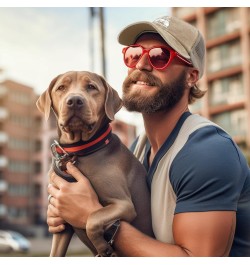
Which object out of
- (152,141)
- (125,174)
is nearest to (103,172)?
(125,174)

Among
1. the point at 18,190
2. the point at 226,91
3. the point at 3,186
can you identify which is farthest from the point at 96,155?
the point at 18,190

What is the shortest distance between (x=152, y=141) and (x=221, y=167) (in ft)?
2.08

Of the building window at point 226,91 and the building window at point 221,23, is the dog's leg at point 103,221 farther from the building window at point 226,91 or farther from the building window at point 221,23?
the building window at point 221,23

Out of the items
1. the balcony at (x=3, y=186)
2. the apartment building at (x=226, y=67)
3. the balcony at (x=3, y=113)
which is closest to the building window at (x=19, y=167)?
the balcony at (x=3, y=186)

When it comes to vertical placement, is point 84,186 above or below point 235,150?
below

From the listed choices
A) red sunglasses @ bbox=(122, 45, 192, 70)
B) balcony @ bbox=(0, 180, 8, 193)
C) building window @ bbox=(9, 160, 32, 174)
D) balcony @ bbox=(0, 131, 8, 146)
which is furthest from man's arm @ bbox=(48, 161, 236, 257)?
building window @ bbox=(9, 160, 32, 174)

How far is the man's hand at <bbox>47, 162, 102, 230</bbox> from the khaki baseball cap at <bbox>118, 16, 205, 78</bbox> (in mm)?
756

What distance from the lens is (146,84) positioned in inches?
108

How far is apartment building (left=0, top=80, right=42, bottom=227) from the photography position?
181 ft

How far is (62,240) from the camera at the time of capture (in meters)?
2.84
